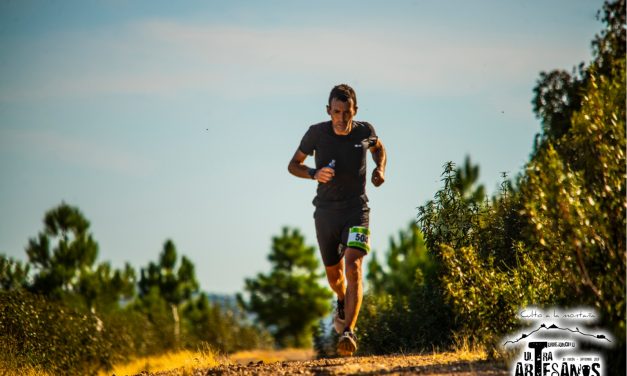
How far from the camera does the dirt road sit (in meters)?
8.45

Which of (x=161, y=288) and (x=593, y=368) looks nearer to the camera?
(x=593, y=368)

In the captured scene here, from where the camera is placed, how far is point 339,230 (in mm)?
10227

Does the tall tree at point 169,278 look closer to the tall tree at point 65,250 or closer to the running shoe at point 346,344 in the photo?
the tall tree at point 65,250

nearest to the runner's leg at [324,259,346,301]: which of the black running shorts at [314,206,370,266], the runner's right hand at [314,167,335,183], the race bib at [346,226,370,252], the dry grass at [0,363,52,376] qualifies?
the black running shorts at [314,206,370,266]

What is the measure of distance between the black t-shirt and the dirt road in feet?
5.80

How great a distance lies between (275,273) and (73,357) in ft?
139

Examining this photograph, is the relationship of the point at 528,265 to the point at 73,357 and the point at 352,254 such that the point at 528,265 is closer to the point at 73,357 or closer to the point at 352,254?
the point at 352,254

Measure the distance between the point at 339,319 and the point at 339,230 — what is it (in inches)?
42.7

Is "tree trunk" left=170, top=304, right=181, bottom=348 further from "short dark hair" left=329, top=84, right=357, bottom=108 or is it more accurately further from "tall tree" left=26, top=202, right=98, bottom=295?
"short dark hair" left=329, top=84, right=357, bottom=108

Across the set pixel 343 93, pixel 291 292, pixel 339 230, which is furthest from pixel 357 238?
pixel 291 292

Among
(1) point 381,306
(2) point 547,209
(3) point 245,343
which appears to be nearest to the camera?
(2) point 547,209

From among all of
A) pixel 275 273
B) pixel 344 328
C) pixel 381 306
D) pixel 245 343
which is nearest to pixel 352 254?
pixel 344 328

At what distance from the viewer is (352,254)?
32.2 ft

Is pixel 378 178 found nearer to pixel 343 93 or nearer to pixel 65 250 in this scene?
pixel 343 93
